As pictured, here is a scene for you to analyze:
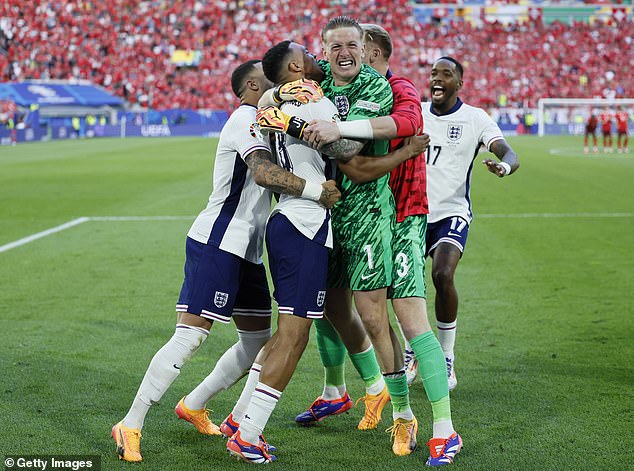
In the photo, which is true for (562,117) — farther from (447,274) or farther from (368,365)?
(368,365)

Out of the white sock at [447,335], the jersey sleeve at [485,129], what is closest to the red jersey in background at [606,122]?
the jersey sleeve at [485,129]

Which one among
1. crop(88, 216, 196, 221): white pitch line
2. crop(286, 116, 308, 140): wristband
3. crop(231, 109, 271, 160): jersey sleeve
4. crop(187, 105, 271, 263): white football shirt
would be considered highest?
crop(286, 116, 308, 140): wristband

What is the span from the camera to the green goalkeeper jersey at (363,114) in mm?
4363

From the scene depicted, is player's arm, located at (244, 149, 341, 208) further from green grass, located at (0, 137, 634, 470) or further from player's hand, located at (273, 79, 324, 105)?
green grass, located at (0, 137, 634, 470)

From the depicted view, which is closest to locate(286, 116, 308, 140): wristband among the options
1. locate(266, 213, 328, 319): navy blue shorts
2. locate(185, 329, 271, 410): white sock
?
locate(266, 213, 328, 319): navy blue shorts

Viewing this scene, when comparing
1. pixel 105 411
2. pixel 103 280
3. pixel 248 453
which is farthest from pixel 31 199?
pixel 248 453

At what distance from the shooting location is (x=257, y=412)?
14.3ft

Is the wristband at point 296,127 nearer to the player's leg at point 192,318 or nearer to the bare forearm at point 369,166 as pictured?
the bare forearm at point 369,166

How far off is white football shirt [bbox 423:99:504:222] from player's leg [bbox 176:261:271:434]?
1.86 m

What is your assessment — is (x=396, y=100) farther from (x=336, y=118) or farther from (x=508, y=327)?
(x=508, y=327)

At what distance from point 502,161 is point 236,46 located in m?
52.4

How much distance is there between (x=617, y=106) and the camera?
165ft

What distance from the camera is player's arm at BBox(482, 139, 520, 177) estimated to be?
5.30 metres

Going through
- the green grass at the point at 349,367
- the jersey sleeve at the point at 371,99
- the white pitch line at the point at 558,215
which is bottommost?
the white pitch line at the point at 558,215
